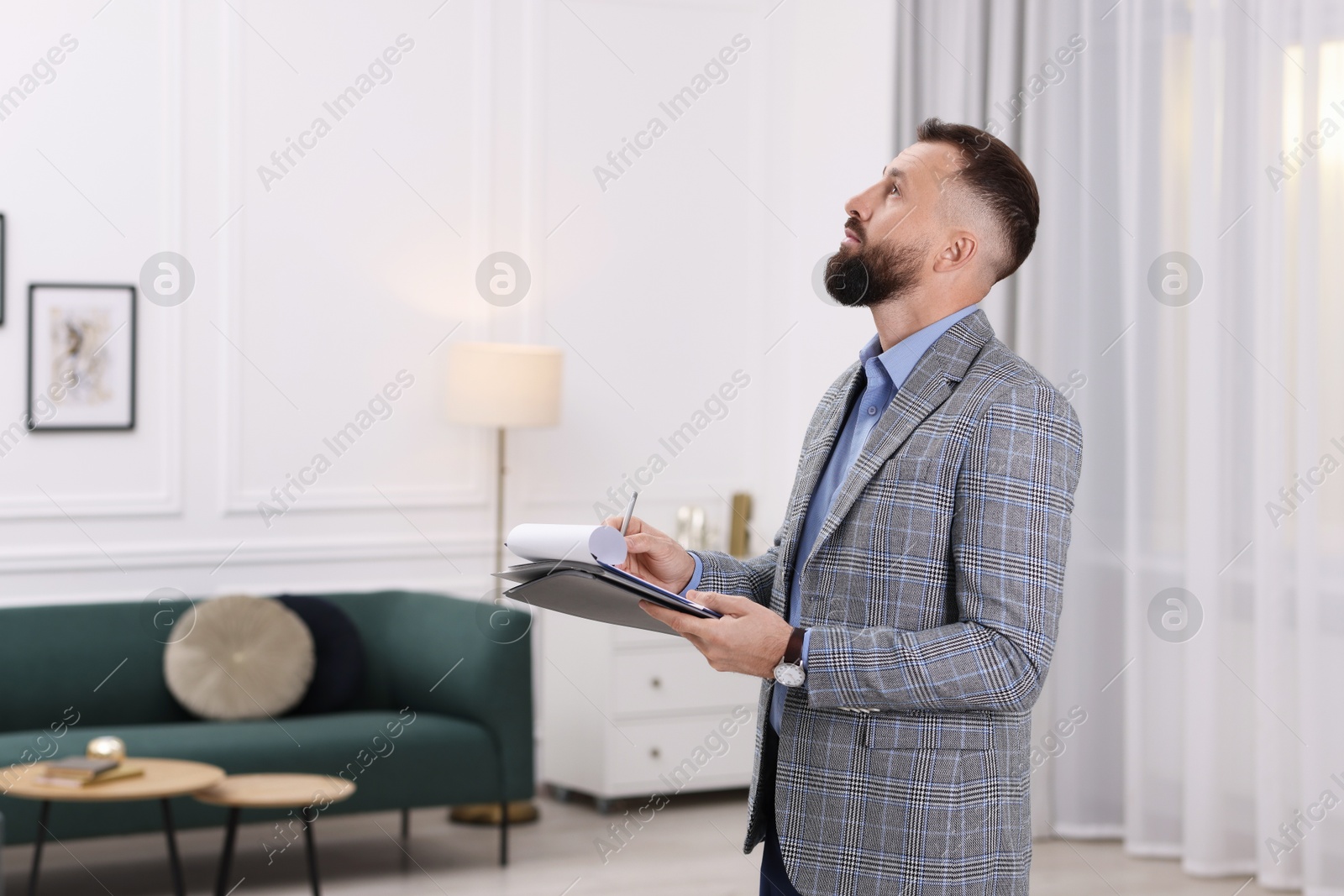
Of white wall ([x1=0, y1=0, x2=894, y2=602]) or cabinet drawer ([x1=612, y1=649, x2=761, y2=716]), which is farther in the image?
cabinet drawer ([x1=612, y1=649, x2=761, y2=716])

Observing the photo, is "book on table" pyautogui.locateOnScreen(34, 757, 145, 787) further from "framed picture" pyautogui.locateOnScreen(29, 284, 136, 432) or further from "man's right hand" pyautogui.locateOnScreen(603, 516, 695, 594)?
"man's right hand" pyautogui.locateOnScreen(603, 516, 695, 594)

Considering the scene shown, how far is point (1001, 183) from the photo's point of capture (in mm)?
1562

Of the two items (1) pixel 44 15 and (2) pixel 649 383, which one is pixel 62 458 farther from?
(2) pixel 649 383

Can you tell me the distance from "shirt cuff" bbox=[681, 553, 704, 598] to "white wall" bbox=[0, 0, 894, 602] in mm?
3010

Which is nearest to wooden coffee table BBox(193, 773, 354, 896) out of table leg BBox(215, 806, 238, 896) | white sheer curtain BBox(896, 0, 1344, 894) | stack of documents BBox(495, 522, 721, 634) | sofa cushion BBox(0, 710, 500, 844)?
table leg BBox(215, 806, 238, 896)

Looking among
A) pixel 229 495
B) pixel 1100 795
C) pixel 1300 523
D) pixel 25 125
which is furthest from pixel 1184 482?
pixel 25 125

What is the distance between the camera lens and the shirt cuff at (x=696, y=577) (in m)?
1.74

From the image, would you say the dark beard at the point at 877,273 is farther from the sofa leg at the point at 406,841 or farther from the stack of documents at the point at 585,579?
the sofa leg at the point at 406,841

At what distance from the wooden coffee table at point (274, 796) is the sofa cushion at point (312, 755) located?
10 centimetres

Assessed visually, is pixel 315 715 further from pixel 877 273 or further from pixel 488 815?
pixel 877 273

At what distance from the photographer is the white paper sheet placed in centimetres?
142

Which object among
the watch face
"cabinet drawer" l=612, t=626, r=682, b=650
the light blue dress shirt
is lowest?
"cabinet drawer" l=612, t=626, r=682, b=650

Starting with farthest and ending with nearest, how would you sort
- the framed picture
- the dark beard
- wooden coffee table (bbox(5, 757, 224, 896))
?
the framed picture
wooden coffee table (bbox(5, 757, 224, 896))
the dark beard

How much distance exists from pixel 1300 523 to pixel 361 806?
2699 mm
